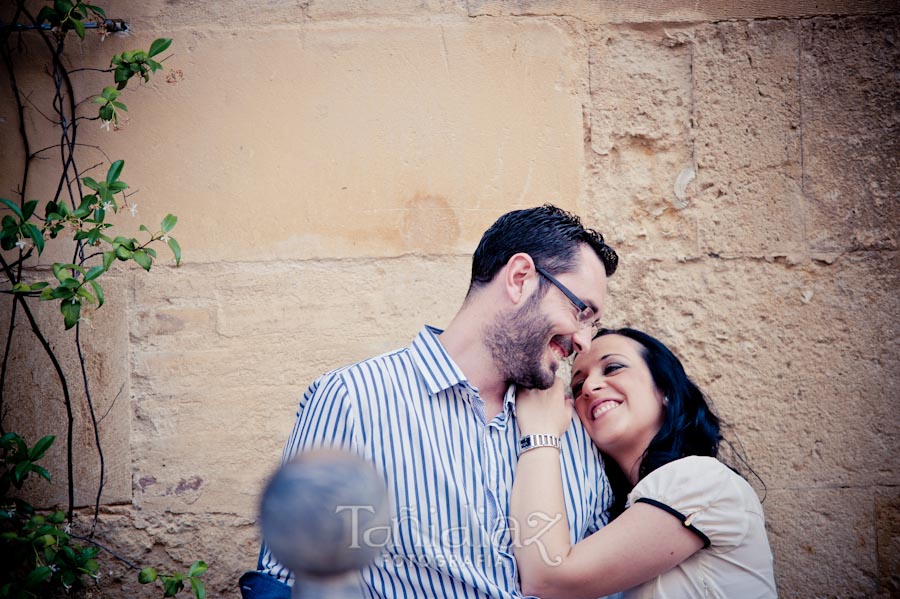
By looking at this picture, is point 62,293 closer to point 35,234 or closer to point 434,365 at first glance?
point 35,234

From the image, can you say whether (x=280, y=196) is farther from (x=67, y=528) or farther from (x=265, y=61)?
(x=67, y=528)

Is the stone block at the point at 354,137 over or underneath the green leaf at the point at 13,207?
over

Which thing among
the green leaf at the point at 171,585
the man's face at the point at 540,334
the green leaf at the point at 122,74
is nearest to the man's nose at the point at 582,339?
→ the man's face at the point at 540,334

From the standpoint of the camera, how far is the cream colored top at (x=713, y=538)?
7.39 ft

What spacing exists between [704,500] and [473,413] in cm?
67

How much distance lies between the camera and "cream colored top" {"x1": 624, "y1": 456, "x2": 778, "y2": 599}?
88.7 inches

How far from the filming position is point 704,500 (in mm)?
2264

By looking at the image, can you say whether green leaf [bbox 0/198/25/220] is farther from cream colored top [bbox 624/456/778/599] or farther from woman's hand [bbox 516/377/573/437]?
cream colored top [bbox 624/456/778/599]

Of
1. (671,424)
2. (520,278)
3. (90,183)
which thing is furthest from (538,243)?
(90,183)

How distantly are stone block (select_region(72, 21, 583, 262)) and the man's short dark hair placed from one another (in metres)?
0.29

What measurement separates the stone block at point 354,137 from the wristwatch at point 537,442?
2.69 ft

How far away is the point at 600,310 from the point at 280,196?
1.17 meters

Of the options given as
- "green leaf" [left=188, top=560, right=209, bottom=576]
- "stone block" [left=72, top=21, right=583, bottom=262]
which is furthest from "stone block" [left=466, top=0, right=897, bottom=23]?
"green leaf" [left=188, top=560, right=209, bottom=576]

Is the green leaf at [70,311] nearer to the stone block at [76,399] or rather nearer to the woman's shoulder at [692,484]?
the stone block at [76,399]
